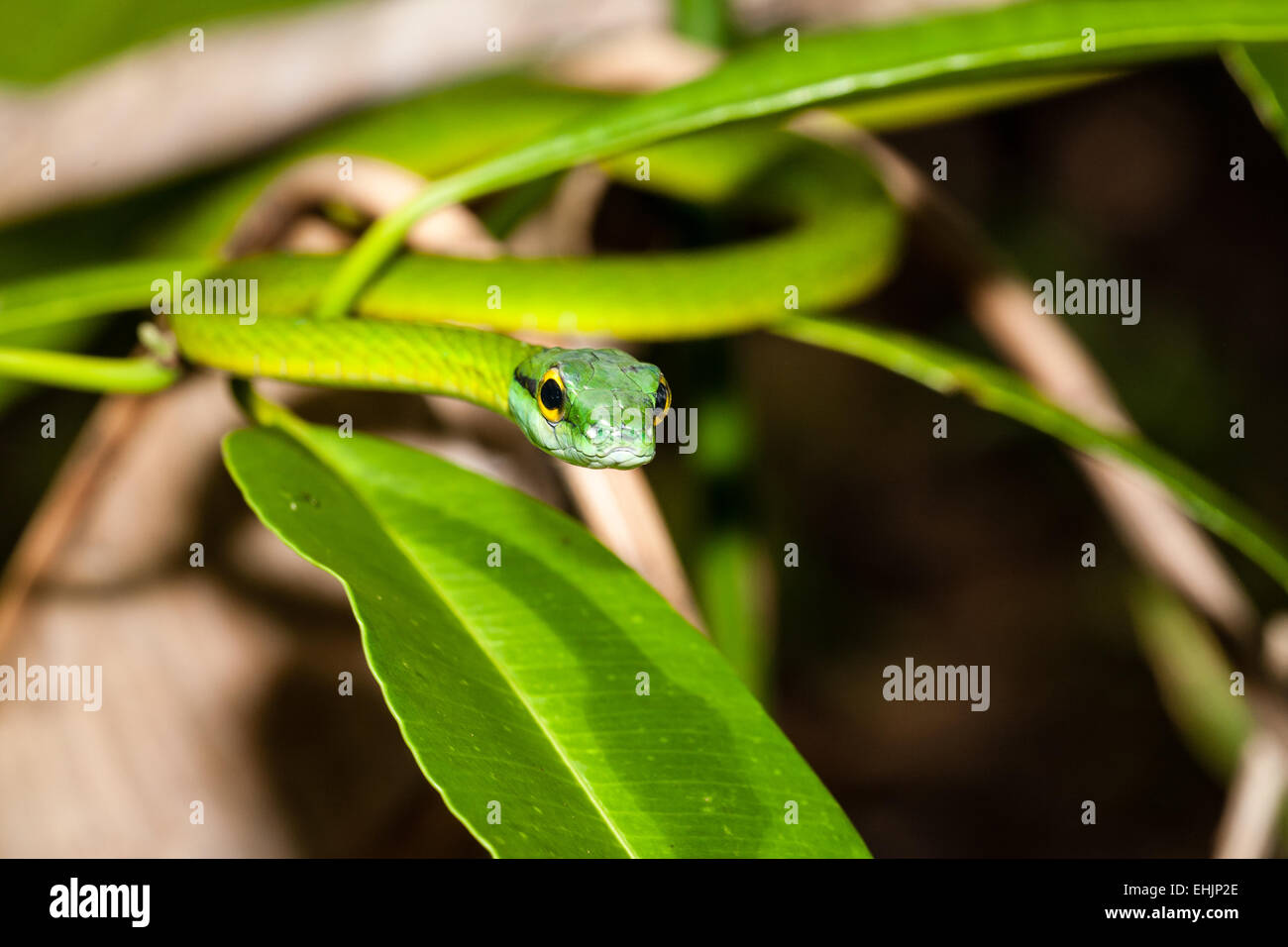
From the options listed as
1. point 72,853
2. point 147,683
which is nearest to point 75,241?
point 147,683

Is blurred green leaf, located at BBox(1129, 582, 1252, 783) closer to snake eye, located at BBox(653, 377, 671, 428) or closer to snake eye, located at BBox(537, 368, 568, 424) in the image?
snake eye, located at BBox(653, 377, 671, 428)

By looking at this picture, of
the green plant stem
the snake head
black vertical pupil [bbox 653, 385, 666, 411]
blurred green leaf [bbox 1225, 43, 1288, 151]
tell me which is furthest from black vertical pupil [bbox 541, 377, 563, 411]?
blurred green leaf [bbox 1225, 43, 1288, 151]

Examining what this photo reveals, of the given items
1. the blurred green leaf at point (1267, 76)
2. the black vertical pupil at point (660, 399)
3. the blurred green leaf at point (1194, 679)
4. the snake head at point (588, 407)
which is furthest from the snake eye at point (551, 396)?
the blurred green leaf at point (1194, 679)

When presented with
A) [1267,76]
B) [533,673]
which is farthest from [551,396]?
[1267,76]

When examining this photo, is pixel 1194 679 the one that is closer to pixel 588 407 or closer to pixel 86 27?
pixel 588 407

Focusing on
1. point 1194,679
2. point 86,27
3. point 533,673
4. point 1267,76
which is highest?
point 86,27

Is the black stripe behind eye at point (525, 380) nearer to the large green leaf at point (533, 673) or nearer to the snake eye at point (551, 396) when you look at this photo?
the snake eye at point (551, 396)
